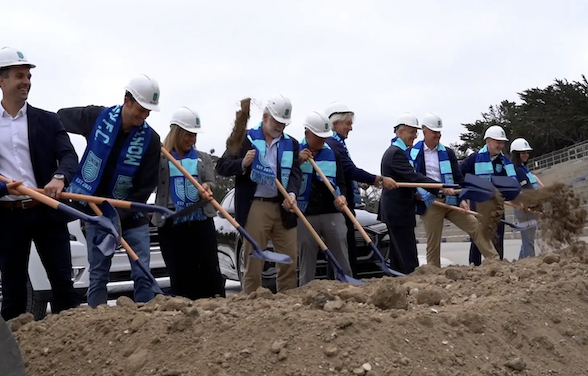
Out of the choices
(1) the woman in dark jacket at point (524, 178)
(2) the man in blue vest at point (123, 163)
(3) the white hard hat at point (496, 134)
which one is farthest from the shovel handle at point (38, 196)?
(3) the white hard hat at point (496, 134)

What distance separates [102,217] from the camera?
429cm

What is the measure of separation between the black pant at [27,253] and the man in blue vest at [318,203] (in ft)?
8.04

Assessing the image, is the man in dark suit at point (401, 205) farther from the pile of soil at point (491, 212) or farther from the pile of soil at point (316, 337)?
the pile of soil at point (316, 337)

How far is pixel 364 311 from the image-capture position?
391 cm

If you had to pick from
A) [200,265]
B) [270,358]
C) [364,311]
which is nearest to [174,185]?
[200,265]

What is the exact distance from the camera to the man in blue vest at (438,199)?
7.97 metres

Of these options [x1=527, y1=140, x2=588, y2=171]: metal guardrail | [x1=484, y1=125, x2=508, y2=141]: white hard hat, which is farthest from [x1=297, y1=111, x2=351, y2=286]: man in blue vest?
[x1=527, y1=140, x2=588, y2=171]: metal guardrail

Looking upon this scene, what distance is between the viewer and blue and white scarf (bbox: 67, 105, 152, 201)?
4895mm

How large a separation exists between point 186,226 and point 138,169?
2.41 ft

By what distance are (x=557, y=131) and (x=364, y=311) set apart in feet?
151

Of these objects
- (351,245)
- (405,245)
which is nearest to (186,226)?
(351,245)

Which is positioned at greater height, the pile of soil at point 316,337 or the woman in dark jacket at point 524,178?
the woman in dark jacket at point 524,178

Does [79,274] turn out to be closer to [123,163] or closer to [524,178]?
[123,163]

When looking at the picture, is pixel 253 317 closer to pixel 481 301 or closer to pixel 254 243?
pixel 481 301
